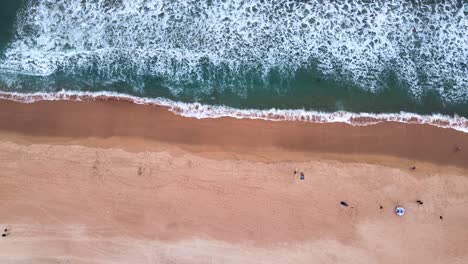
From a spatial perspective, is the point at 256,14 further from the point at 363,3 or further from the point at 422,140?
the point at 422,140

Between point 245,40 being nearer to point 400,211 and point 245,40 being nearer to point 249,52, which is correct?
point 249,52

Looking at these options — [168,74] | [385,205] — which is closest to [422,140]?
[385,205]

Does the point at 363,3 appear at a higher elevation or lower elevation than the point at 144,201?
higher

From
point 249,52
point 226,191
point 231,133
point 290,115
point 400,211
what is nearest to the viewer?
point 400,211

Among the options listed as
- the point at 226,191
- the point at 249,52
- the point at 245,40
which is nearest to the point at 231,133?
the point at 226,191

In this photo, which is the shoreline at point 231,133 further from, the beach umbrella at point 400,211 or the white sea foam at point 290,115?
the beach umbrella at point 400,211

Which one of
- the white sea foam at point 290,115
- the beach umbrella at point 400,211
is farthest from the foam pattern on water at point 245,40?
the beach umbrella at point 400,211

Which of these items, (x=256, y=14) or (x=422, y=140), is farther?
(x=256, y=14)
